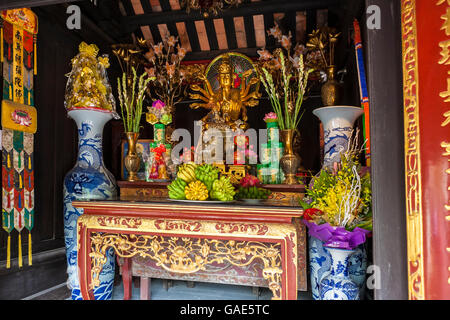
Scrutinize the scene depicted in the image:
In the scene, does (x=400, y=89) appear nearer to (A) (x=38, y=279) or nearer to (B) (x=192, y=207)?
(B) (x=192, y=207)

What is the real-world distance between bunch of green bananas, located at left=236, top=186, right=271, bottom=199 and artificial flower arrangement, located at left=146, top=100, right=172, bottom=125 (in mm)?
1105

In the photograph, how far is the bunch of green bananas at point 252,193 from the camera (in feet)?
7.07

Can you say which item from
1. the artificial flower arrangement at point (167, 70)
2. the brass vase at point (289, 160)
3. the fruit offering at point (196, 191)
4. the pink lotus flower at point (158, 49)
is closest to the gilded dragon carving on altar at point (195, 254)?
the fruit offering at point (196, 191)

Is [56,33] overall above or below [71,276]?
above

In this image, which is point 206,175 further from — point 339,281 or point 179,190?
point 339,281

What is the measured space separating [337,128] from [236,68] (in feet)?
4.33

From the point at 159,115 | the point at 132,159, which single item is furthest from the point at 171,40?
the point at 132,159

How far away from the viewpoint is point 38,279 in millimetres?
2490

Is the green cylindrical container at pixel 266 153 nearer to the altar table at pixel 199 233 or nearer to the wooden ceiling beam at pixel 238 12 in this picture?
the altar table at pixel 199 233

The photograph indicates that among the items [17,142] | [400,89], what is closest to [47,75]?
[17,142]

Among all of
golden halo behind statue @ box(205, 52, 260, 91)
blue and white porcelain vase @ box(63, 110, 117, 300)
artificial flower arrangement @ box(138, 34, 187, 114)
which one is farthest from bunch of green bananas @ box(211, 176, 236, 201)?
artificial flower arrangement @ box(138, 34, 187, 114)

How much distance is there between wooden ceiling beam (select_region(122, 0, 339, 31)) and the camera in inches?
125

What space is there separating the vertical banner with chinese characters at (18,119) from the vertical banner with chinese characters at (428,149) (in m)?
2.61

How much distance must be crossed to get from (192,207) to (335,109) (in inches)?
51.7
